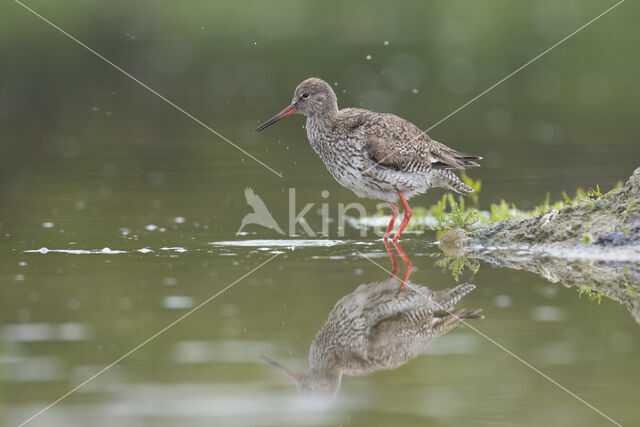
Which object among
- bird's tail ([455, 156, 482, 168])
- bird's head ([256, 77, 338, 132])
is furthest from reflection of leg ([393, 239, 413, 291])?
bird's head ([256, 77, 338, 132])

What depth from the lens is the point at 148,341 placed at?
617 centimetres

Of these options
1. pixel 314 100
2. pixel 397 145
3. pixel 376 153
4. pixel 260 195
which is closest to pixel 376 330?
pixel 376 153

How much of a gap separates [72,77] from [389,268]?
55.0 ft

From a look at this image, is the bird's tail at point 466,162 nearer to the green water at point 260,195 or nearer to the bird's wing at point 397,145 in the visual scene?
the bird's wing at point 397,145

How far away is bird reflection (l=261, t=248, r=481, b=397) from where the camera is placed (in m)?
5.73

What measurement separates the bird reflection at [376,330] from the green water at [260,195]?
12 cm

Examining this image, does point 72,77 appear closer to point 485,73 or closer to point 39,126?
point 39,126

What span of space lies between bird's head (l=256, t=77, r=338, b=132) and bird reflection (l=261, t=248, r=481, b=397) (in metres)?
3.62

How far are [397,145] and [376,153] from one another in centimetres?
28

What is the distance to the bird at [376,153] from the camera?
1023 centimetres

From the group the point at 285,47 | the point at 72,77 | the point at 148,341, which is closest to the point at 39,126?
the point at 72,77

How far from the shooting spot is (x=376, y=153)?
1016 centimetres

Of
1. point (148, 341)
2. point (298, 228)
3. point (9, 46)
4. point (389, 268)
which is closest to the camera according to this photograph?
point (148, 341)

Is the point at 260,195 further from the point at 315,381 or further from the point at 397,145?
the point at 315,381
